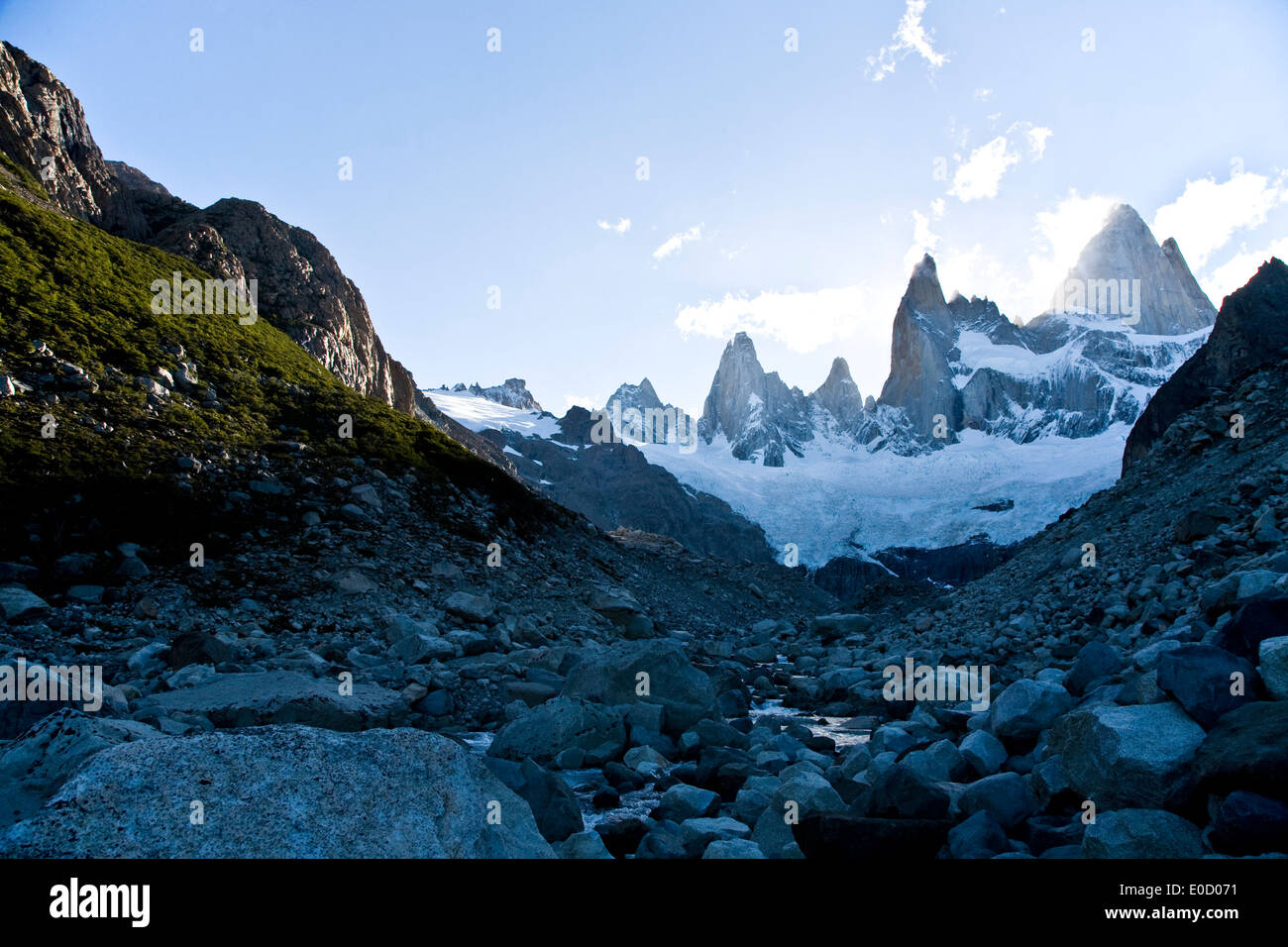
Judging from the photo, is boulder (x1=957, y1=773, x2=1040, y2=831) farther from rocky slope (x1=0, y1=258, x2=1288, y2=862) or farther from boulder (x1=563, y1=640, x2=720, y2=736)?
boulder (x1=563, y1=640, x2=720, y2=736)

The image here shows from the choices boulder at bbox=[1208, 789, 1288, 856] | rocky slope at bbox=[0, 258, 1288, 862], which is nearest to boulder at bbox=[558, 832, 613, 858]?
rocky slope at bbox=[0, 258, 1288, 862]

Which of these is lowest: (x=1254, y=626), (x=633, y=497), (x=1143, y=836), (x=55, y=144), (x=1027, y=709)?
(x=1027, y=709)

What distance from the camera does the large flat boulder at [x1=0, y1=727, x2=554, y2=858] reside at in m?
3.18

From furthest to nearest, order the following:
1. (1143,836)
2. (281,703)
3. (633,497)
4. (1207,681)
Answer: (633,497), (281,703), (1207,681), (1143,836)

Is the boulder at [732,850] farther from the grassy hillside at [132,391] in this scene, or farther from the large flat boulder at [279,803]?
the grassy hillside at [132,391]

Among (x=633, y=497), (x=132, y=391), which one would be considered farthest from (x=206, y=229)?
(x=633, y=497)

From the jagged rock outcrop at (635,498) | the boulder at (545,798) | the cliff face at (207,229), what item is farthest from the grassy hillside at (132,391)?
the jagged rock outcrop at (635,498)

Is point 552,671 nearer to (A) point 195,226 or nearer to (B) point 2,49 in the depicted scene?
(A) point 195,226

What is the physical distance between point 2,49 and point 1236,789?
166 ft

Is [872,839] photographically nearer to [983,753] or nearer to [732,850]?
[732,850]

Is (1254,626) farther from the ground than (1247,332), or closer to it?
closer to it

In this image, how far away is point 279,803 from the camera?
3.66m
